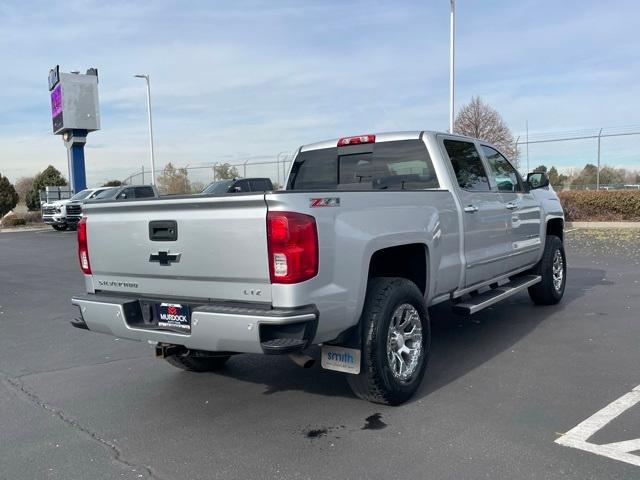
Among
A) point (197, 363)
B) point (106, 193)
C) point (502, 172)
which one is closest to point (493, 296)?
point (502, 172)

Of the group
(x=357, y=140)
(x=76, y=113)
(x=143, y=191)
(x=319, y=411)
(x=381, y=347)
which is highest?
(x=76, y=113)

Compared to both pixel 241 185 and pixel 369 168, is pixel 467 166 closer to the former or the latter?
pixel 369 168

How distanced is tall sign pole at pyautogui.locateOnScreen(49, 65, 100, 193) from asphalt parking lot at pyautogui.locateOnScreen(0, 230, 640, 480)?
30173mm

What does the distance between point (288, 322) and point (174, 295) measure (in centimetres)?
99

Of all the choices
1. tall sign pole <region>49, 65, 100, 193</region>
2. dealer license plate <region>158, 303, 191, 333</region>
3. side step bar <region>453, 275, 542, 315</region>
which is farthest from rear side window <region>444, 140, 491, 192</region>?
tall sign pole <region>49, 65, 100, 193</region>

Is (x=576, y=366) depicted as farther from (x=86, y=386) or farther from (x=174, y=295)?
(x=86, y=386)

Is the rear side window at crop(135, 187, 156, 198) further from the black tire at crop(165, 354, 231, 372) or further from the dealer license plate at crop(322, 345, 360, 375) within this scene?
the dealer license plate at crop(322, 345, 360, 375)

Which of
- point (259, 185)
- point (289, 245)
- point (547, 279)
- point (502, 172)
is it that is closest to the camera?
point (289, 245)

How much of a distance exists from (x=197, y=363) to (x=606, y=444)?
129 inches

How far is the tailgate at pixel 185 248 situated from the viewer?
3.63 m

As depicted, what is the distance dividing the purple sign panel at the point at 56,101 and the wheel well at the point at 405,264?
34729 mm

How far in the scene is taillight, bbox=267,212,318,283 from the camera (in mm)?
3518

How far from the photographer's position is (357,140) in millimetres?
5816

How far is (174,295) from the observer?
4043 millimetres
